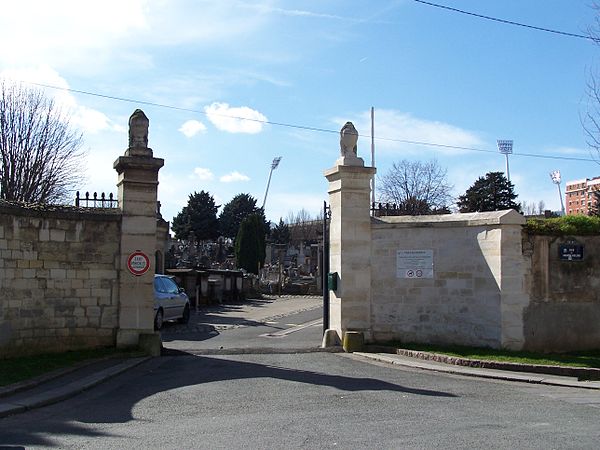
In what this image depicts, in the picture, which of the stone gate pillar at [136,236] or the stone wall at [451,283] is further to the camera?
the stone wall at [451,283]

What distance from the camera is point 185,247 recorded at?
6172cm

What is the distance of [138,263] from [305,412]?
592 centimetres

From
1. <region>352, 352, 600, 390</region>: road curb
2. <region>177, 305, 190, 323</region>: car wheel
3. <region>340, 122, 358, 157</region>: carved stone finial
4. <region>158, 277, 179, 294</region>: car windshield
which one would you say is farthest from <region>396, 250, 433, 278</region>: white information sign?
<region>177, 305, 190, 323</region>: car wheel

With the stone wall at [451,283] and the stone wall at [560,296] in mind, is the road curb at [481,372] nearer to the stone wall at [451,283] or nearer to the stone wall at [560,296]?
the stone wall at [451,283]

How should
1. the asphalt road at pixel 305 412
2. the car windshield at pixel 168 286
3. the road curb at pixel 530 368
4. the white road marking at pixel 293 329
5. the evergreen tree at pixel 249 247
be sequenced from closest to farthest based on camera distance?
the asphalt road at pixel 305 412
the road curb at pixel 530 368
the white road marking at pixel 293 329
the car windshield at pixel 168 286
the evergreen tree at pixel 249 247

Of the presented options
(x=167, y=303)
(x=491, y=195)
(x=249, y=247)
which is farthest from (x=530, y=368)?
(x=249, y=247)

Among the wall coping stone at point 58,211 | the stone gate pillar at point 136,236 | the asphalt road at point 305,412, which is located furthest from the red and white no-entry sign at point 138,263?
the asphalt road at point 305,412

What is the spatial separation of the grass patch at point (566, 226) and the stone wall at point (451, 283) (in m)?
0.55

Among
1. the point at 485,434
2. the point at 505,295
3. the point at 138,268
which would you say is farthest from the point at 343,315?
the point at 485,434

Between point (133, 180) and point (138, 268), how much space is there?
1723 mm

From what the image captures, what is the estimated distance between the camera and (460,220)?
43.4ft

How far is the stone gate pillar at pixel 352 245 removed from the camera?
534 inches

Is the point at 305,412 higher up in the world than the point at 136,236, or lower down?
lower down

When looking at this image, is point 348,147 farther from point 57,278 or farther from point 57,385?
point 57,385
